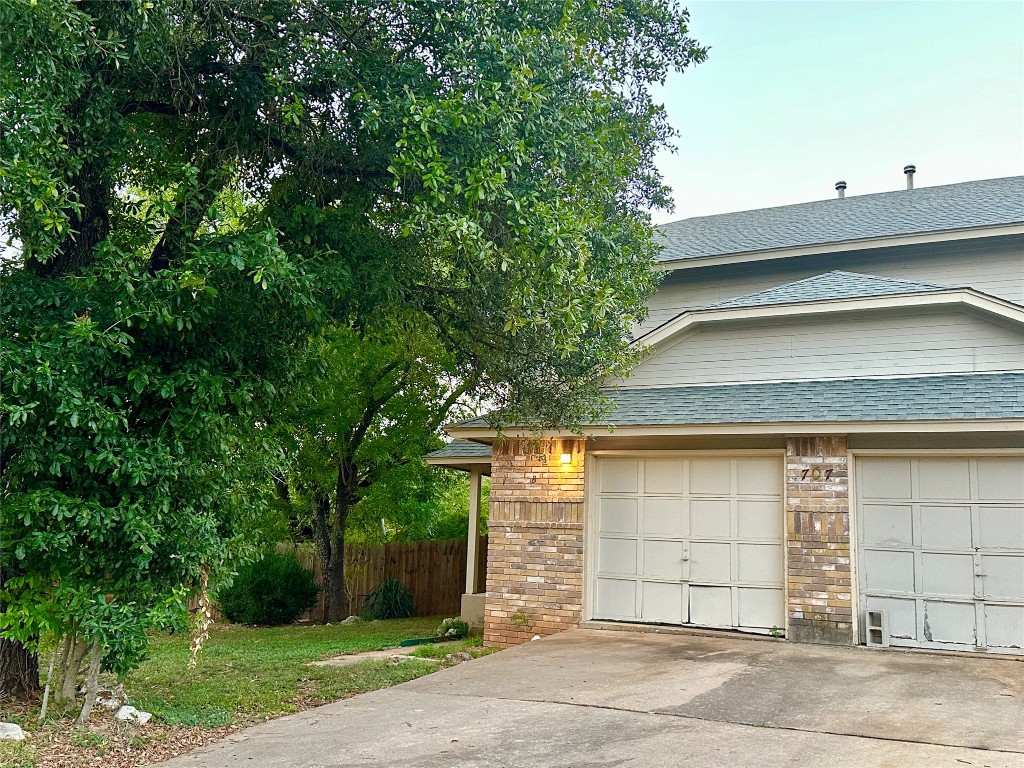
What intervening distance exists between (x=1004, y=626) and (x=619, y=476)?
14.4ft

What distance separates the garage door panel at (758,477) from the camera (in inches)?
384

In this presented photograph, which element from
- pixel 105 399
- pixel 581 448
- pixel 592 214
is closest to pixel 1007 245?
pixel 581 448

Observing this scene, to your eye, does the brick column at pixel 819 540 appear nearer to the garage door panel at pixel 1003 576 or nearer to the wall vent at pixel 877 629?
the wall vent at pixel 877 629

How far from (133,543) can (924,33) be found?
55.3ft

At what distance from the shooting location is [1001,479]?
8.85 metres

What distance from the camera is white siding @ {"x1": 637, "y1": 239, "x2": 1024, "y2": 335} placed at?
12.4 meters

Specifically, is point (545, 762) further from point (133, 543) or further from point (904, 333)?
point (904, 333)

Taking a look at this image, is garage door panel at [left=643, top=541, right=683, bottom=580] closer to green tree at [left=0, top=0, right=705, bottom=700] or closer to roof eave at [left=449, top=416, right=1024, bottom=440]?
roof eave at [left=449, top=416, right=1024, bottom=440]

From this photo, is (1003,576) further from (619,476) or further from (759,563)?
(619,476)

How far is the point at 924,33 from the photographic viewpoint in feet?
53.7

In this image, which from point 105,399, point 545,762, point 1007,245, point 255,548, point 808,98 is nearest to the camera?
point 545,762

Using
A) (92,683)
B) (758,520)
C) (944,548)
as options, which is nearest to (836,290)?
(758,520)

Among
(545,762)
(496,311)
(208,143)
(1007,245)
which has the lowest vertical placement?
(545,762)

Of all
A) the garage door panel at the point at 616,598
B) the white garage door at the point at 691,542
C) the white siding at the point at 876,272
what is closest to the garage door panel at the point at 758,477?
the white garage door at the point at 691,542
